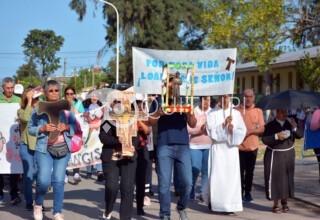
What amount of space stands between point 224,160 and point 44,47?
92036mm

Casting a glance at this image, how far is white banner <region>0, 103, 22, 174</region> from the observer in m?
11.3

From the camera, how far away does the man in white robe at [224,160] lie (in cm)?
989

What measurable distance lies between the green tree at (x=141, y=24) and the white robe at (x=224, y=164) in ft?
114

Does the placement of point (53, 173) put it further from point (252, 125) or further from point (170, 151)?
point (252, 125)

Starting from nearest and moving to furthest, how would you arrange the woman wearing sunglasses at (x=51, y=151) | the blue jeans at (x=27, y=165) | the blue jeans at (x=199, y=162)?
the woman wearing sunglasses at (x=51, y=151) → the blue jeans at (x=27, y=165) → the blue jeans at (x=199, y=162)

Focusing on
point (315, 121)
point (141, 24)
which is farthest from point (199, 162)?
point (141, 24)

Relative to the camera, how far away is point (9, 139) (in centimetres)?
1167

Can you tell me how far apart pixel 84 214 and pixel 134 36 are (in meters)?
37.3

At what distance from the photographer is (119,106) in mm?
8836

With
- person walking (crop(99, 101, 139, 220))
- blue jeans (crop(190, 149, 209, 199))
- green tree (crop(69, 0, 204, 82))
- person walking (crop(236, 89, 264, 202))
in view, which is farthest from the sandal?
green tree (crop(69, 0, 204, 82))

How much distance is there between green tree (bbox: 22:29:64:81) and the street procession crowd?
279ft

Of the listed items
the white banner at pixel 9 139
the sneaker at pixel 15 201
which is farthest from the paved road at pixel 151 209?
the white banner at pixel 9 139

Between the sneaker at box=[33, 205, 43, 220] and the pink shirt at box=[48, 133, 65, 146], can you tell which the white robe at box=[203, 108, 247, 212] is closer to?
the pink shirt at box=[48, 133, 65, 146]

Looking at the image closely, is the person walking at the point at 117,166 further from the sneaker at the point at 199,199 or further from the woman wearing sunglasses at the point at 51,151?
the sneaker at the point at 199,199
